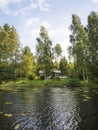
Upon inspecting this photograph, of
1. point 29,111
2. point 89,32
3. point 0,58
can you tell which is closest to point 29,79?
point 0,58

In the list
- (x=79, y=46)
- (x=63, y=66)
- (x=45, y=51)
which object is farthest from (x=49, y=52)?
(x=63, y=66)

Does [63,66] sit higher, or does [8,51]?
[8,51]

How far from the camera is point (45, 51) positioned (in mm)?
91750

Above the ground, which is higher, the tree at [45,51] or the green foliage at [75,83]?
the tree at [45,51]

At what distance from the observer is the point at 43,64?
91875 mm

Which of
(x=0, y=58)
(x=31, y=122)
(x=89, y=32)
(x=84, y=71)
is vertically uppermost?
(x=89, y=32)

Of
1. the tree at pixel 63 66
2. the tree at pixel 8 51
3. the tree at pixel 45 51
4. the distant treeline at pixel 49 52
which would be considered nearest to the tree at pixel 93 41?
the distant treeline at pixel 49 52

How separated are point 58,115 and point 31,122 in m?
4.77

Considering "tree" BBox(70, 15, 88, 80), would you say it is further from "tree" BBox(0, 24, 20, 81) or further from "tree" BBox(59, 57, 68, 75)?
"tree" BBox(59, 57, 68, 75)

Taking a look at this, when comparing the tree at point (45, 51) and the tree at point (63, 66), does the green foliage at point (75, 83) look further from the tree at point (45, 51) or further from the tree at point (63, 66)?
the tree at point (63, 66)

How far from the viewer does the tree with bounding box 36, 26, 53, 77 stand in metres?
91.2

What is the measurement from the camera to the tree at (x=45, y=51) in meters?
91.2

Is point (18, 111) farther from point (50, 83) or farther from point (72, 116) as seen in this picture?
point (50, 83)

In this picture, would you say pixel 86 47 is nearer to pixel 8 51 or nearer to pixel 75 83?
pixel 75 83
